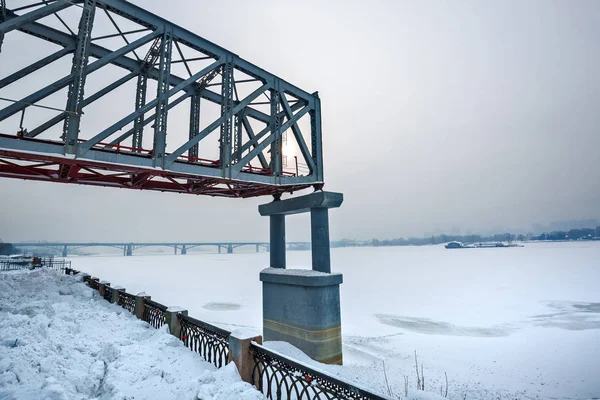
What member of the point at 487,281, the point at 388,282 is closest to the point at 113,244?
the point at 388,282

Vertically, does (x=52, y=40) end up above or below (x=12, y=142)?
above

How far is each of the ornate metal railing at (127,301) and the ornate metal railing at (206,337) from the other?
206 inches

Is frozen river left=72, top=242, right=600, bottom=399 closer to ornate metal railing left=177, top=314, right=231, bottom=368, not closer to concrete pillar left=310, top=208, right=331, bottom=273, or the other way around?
concrete pillar left=310, top=208, right=331, bottom=273

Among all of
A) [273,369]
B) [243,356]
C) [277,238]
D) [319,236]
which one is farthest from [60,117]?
[273,369]

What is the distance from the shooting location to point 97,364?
711 centimetres

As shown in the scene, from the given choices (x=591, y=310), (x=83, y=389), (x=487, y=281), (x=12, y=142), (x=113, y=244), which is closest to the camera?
(x=83, y=389)

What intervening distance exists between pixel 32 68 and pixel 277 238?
40.6ft

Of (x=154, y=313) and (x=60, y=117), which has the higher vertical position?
(x=60, y=117)

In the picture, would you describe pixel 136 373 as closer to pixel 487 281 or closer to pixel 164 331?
pixel 164 331

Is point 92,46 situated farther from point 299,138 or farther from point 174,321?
point 174,321

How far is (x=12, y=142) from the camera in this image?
8.90 m

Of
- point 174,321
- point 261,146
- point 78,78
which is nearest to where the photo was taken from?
point 174,321

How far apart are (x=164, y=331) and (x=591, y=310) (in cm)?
3242

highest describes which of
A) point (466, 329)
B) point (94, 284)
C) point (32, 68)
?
point (32, 68)
